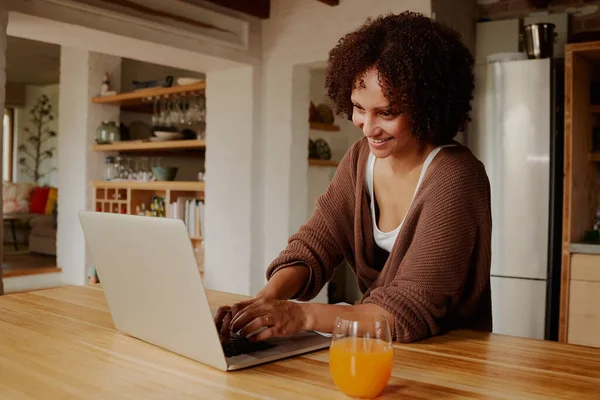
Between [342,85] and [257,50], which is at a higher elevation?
[257,50]

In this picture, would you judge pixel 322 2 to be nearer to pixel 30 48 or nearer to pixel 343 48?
pixel 343 48

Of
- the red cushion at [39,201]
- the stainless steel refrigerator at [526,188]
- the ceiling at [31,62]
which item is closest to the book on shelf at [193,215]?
the stainless steel refrigerator at [526,188]

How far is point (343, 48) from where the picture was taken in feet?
4.87

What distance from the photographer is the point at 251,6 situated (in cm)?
377

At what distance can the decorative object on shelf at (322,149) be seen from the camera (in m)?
4.39

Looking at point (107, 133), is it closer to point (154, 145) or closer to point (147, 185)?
point (154, 145)

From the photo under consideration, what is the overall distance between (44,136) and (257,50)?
24.4 feet

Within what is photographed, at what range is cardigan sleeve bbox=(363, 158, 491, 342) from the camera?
1.16m

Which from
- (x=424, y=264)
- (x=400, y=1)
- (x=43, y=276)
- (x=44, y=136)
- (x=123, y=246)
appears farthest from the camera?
(x=44, y=136)

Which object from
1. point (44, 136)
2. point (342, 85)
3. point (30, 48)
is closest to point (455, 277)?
point (342, 85)

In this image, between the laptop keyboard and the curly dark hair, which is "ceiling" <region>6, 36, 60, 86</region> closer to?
the curly dark hair

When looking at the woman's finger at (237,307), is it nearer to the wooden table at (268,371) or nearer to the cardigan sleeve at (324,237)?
the wooden table at (268,371)

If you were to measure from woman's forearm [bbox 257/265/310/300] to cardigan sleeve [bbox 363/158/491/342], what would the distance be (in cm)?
25

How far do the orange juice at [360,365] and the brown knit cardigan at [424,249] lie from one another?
323 millimetres
